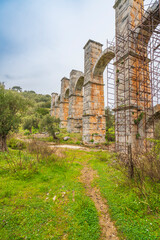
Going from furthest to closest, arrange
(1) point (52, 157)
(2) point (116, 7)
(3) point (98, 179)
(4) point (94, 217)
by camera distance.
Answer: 1. (2) point (116, 7)
2. (1) point (52, 157)
3. (3) point (98, 179)
4. (4) point (94, 217)

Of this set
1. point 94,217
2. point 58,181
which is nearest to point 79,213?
point 94,217

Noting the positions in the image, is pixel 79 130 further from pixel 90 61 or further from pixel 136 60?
pixel 136 60

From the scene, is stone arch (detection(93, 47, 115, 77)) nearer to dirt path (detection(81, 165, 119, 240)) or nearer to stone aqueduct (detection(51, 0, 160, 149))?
stone aqueduct (detection(51, 0, 160, 149))

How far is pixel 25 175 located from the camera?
10.8 ft

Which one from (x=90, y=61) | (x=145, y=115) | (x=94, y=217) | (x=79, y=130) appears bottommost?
(x=94, y=217)

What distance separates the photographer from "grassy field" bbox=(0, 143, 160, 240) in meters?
1.78

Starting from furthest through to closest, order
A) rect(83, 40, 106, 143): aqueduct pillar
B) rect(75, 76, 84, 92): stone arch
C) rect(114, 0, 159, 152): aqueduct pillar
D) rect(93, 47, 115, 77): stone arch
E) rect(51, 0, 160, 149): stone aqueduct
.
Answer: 1. rect(75, 76, 84, 92): stone arch
2. rect(83, 40, 106, 143): aqueduct pillar
3. rect(93, 47, 115, 77): stone arch
4. rect(51, 0, 160, 149): stone aqueduct
5. rect(114, 0, 159, 152): aqueduct pillar

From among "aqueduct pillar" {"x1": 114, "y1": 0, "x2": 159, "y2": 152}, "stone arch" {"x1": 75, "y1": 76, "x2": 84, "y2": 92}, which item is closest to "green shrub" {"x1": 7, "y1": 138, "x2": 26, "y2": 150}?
"aqueduct pillar" {"x1": 114, "y1": 0, "x2": 159, "y2": 152}

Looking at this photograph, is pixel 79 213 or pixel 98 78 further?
pixel 98 78

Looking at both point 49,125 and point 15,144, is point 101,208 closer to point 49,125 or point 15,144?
point 15,144

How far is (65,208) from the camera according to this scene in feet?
7.59

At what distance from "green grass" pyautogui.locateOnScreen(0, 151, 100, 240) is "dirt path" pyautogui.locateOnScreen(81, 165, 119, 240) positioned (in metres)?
0.11

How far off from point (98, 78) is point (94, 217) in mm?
9371

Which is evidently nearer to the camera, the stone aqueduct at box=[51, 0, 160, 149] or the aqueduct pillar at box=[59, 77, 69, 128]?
the stone aqueduct at box=[51, 0, 160, 149]
